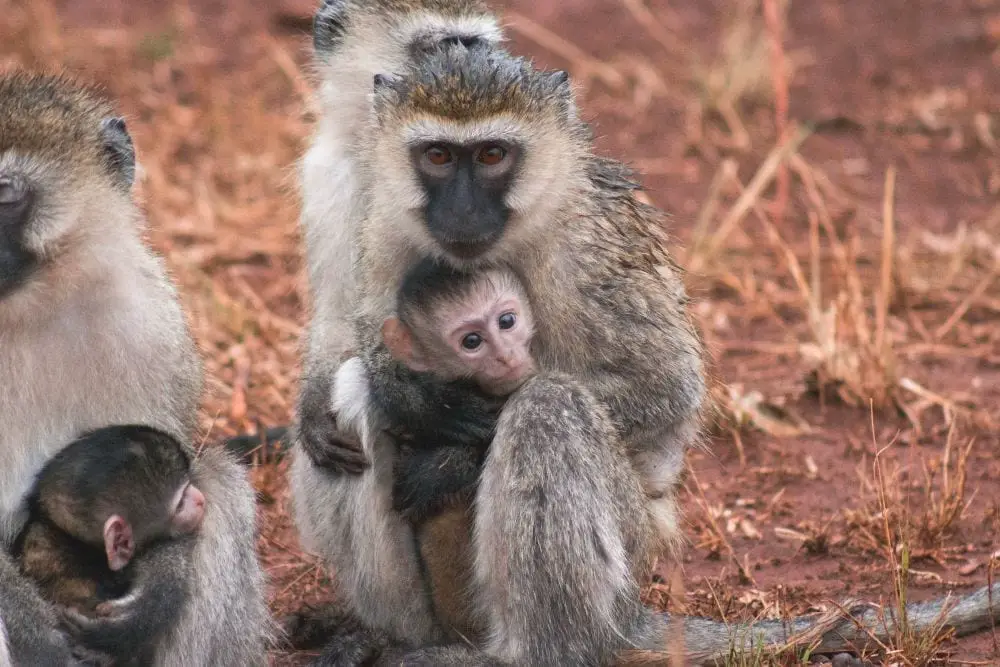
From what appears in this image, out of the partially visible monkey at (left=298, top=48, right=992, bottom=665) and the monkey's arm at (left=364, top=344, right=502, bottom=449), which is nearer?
the partially visible monkey at (left=298, top=48, right=992, bottom=665)

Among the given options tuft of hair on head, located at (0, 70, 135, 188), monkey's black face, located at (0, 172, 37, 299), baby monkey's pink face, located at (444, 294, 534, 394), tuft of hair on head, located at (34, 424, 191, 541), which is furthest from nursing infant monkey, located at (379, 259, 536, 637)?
monkey's black face, located at (0, 172, 37, 299)

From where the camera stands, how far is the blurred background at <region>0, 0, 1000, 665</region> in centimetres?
595

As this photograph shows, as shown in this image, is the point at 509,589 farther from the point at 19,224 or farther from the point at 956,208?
the point at 956,208

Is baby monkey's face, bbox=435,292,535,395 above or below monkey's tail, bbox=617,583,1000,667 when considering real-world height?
above

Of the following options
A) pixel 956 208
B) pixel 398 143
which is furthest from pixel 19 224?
pixel 956 208

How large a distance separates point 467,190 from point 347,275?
103 centimetres

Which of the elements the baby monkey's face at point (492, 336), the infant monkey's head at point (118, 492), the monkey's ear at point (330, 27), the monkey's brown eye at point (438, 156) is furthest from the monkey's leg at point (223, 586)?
the monkey's ear at point (330, 27)

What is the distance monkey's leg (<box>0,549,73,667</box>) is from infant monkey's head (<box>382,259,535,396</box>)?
1332 millimetres

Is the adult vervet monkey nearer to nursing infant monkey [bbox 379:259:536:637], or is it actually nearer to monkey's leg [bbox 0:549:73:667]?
nursing infant monkey [bbox 379:259:536:637]

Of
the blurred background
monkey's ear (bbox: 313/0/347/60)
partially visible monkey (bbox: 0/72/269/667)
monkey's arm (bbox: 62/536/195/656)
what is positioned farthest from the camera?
monkey's ear (bbox: 313/0/347/60)

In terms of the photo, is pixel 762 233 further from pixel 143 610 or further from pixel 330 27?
pixel 143 610

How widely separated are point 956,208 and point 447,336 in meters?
5.62

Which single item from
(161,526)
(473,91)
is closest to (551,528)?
(161,526)

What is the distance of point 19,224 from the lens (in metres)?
4.43
